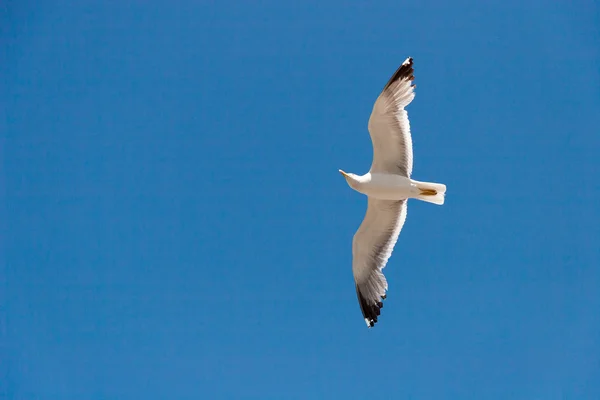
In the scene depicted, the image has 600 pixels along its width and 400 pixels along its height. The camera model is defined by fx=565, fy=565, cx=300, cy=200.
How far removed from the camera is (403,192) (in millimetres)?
8680

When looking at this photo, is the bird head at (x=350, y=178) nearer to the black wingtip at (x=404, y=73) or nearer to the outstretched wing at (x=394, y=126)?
the outstretched wing at (x=394, y=126)

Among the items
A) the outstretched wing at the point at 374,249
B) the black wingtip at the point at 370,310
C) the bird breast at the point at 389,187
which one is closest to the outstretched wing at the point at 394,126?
the bird breast at the point at 389,187

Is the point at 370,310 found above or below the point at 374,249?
below

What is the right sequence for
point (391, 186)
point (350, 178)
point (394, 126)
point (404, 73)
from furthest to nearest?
point (350, 178) → point (391, 186) → point (394, 126) → point (404, 73)

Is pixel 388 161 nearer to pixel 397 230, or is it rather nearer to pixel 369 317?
pixel 397 230

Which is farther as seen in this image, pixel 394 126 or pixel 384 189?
pixel 384 189

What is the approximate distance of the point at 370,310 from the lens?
31.0 ft

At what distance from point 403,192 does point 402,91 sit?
1527mm

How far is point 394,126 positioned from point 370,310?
10.2 ft

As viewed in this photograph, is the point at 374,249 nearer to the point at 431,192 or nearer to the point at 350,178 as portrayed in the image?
the point at 350,178

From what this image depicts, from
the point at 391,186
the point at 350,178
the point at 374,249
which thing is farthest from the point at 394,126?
the point at 374,249

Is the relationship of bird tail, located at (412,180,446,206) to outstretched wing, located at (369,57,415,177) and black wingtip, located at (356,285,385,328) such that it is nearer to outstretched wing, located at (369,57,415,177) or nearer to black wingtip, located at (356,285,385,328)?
outstretched wing, located at (369,57,415,177)

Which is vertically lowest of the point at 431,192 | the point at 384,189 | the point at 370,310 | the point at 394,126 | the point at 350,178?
the point at 370,310

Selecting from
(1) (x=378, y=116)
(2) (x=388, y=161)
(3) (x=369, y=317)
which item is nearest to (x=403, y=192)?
(2) (x=388, y=161)
